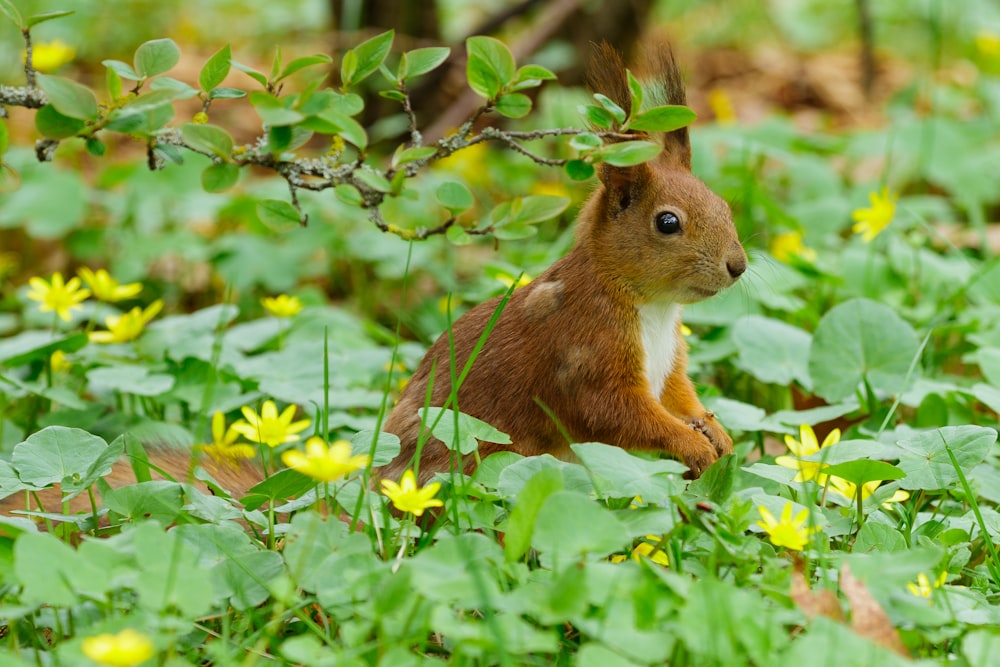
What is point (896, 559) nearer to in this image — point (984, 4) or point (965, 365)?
point (965, 365)

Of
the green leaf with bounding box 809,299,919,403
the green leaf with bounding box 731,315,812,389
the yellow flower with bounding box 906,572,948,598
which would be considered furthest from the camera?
the green leaf with bounding box 731,315,812,389

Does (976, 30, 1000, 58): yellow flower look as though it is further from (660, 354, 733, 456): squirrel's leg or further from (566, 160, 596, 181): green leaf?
(566, 160, 596, 181): green leaf

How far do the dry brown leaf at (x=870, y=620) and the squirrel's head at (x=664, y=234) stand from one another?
0.76m

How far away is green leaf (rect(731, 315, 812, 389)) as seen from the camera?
257 cm

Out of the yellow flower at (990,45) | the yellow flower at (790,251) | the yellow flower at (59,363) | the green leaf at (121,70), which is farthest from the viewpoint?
the yellow flower at (990,45)

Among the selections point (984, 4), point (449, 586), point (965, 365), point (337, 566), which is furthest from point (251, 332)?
point (984, 4)

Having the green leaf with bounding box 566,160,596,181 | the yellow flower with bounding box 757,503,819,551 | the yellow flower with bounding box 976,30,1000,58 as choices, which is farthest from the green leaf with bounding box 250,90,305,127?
the yellow flower with bounding box 976,30,1000,58

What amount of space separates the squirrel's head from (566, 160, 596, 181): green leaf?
30 cm

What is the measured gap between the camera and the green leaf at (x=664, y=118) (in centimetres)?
175

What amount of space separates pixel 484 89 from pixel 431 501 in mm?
654

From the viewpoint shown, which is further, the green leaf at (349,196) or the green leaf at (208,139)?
the green leaf at (349,196)

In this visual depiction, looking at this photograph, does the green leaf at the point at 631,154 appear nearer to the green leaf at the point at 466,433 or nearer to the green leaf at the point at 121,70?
the green leaf at the point at 466,433

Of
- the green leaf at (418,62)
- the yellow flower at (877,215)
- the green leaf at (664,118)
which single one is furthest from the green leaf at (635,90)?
the yellow flower at (877,215)

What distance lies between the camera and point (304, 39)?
5.37 m
